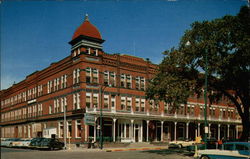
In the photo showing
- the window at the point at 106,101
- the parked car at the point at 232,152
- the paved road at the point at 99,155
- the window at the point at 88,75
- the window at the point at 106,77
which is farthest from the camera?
the window at the point at 106,77

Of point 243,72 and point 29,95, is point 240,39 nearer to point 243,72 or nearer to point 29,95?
point 243,72

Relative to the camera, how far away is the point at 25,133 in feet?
203

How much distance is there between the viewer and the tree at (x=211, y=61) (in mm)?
24594

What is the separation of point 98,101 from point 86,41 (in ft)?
29.4

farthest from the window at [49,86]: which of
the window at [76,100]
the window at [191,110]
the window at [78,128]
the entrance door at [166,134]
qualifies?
the window at [191,110]

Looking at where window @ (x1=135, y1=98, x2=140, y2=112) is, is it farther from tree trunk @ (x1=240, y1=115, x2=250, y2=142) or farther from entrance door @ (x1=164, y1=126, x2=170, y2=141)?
tree trunk @ (x1=240, y1=115, x2=250, y2=142)

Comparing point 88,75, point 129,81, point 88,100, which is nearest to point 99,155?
point 88,100

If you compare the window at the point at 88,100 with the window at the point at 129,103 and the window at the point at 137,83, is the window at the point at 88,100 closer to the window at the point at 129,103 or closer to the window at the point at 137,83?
the window at the point at 129,103

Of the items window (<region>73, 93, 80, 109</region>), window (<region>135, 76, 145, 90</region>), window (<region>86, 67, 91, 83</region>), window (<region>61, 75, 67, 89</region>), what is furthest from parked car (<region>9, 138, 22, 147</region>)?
window (<region>135, 76, 145, 90</region>)

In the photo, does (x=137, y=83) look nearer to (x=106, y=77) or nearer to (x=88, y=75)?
(x=106, y=77)

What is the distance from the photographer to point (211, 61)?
25.0 m

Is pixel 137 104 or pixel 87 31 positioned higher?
pixel 87 31

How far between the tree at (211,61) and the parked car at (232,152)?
7738mm

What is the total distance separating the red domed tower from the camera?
41.2 meters
